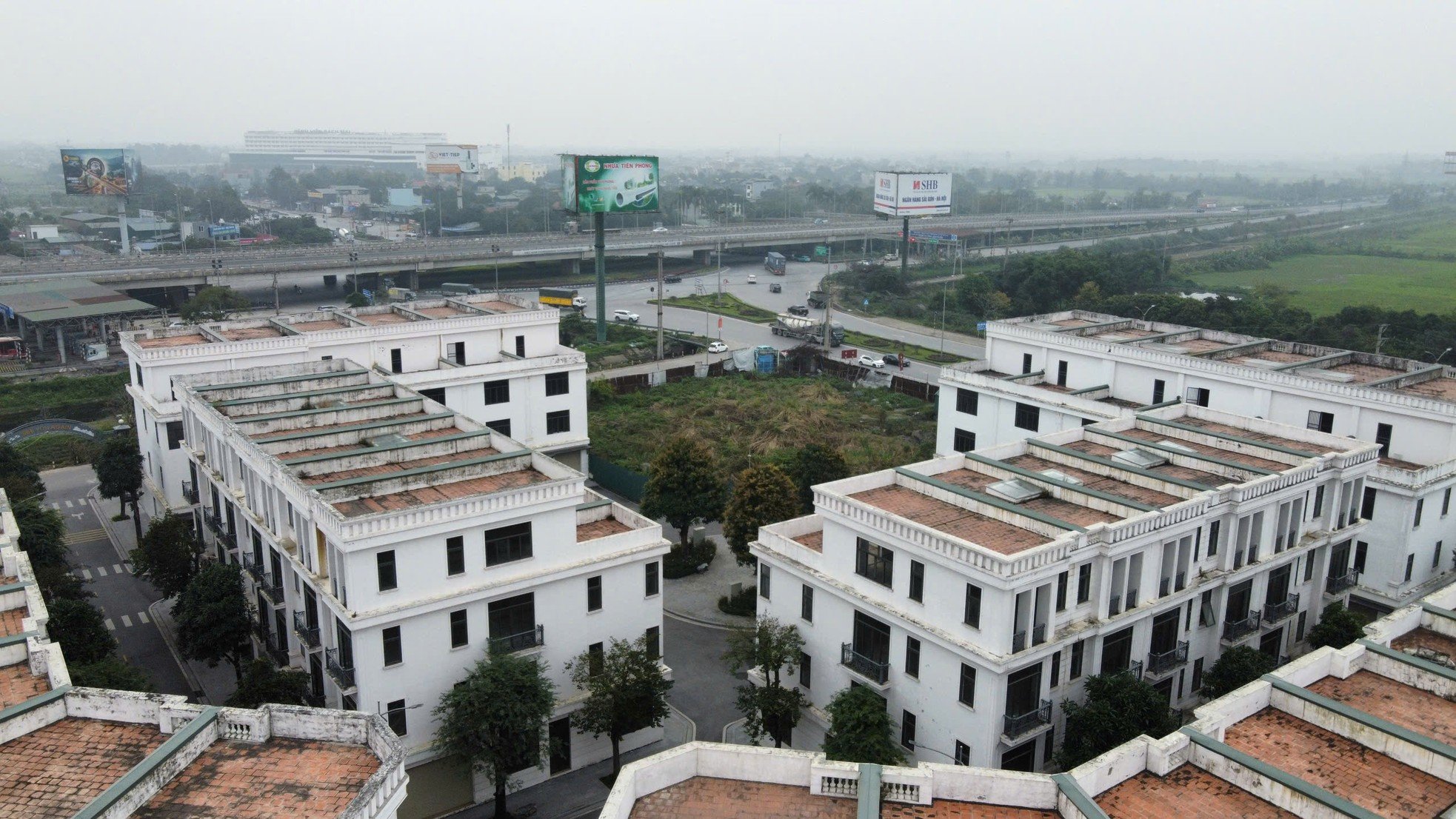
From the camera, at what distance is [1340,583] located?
28219 mm

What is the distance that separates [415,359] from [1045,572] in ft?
97.3

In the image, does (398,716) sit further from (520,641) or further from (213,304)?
(213,304)

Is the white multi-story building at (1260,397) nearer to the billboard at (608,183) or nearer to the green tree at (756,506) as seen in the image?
the green tree at (756,506)

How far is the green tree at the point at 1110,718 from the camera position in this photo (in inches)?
800

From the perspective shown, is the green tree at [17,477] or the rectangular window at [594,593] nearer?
the rectangular window at [594,593]

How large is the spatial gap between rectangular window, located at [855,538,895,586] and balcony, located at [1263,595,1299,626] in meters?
10.4

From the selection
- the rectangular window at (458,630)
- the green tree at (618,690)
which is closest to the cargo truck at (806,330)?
the green tree at (618,690)

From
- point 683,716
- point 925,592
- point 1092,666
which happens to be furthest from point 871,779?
point 683,716

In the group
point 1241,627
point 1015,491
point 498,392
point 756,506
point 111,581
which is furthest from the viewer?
point 498,392

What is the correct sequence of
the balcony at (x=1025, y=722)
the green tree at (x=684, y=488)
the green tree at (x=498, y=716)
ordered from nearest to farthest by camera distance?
the balcony at (x=1025, y=722) → the green tree at (x=498, y=716) → the green tree at (x=684, y=488)

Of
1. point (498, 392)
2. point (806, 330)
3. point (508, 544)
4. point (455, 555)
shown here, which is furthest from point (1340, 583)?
point (806, 330)

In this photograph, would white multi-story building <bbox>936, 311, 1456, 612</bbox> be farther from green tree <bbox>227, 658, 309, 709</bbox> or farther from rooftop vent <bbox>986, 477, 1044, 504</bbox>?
green tree <bbox>227, 658, 309, 709</bbox>

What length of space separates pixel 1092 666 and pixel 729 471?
24.0 m

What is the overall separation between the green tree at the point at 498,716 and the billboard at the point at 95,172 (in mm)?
92143
